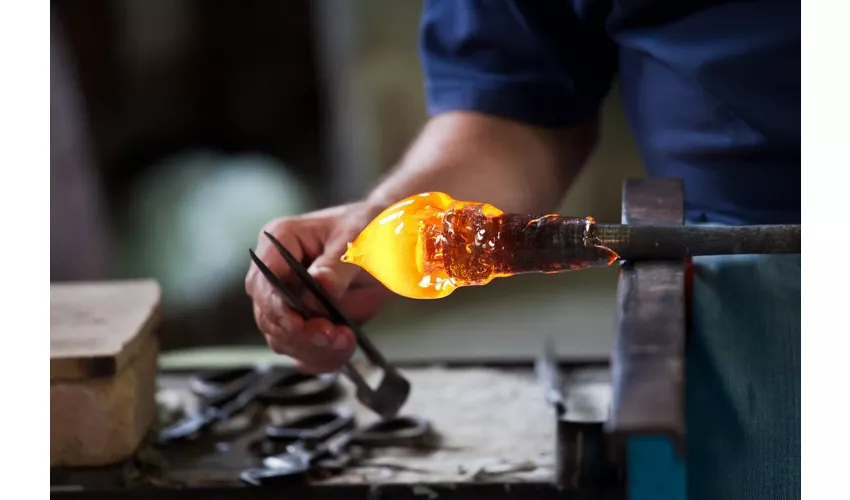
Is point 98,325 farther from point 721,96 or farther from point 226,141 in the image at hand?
point 226,141

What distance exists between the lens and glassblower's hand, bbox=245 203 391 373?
407mm

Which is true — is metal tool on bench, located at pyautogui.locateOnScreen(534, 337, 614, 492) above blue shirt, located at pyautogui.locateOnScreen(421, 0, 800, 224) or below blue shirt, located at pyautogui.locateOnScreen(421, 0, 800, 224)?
below

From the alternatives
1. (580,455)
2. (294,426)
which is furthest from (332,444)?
(580,455)

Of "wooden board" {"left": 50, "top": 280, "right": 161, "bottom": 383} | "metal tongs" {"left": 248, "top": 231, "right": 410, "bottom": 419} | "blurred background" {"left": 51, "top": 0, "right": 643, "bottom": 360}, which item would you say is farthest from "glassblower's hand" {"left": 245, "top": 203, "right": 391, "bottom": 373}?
"blurred background" {"left": 51, "top": 0, "right": 643, "bottom": 360}

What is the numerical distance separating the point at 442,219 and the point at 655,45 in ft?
0.67


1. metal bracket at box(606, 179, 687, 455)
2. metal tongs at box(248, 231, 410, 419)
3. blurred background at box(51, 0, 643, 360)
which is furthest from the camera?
blurred background at box(51, 0, 643, 360)

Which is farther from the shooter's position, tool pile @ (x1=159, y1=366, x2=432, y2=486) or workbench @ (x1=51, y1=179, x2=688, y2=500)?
tool pile @ (x1=159, y1=366, x2=432, y2=486)

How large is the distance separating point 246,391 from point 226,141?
56 cm

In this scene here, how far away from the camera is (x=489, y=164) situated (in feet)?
1.65

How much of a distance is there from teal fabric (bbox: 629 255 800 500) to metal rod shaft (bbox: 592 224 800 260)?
0.02 metres

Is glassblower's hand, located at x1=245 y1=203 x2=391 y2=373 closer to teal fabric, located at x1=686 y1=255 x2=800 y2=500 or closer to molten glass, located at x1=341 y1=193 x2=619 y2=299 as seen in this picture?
molten glass, located at x1=341 y1=193 x2=619 y2=299
